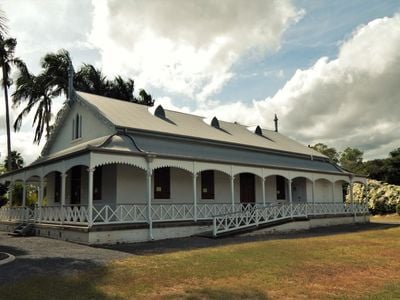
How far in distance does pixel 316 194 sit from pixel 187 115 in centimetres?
1116

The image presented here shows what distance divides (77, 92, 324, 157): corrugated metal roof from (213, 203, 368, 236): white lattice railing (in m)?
4.81

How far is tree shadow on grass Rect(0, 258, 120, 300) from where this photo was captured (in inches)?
274

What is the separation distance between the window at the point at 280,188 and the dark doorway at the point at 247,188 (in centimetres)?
236

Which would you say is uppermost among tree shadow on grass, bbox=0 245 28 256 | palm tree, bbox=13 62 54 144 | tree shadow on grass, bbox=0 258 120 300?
palm tree, bbox=13 62 54 144

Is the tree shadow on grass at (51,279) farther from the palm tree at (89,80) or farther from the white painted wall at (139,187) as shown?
the palm tree at (89,80)

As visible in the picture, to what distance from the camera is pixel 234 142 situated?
923 inches

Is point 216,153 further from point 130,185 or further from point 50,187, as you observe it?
point 50,187

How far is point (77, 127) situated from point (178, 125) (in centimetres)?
566

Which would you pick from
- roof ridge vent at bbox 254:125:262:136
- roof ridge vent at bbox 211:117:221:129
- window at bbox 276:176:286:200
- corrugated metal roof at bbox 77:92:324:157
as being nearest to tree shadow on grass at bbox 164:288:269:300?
corrugated metal roof at bbox 77:92:324:157

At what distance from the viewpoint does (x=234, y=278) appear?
8.45m

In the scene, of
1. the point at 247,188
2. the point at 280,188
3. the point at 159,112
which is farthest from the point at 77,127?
the point at 280,188

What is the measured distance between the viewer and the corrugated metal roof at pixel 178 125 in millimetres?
19703

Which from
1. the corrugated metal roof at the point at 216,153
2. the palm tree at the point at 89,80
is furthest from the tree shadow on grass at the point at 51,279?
the palm tree at the point at 89,80

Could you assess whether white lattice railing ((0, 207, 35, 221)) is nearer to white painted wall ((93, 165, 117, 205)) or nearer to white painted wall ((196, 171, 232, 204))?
white painted wall ((93, 165, 117, 205))
